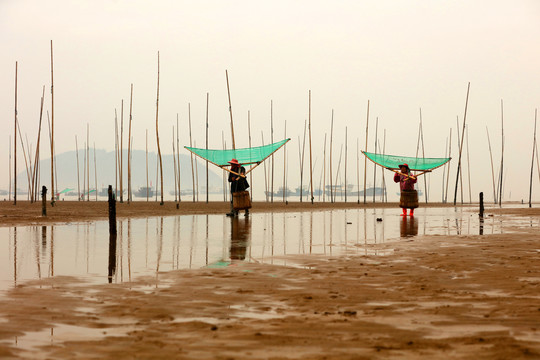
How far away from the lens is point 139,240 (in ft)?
38.1

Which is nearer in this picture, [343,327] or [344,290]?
[343,327]

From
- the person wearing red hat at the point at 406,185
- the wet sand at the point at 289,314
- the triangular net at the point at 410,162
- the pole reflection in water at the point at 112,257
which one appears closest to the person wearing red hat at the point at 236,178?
the triangular net at the point at 410,162

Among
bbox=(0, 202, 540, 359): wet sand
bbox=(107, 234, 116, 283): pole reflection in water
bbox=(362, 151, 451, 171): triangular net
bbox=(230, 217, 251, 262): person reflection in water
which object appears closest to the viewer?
bbox=(0, 202, 540, 359): wet sand

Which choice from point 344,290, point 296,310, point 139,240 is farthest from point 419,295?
point 139,240

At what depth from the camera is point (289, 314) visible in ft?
15.1

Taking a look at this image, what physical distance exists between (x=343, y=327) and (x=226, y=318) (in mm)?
929

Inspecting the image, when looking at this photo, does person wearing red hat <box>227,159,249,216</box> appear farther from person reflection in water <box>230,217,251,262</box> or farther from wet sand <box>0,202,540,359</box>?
wet sand <box>0,202,540,359</box>

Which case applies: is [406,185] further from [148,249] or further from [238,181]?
[148,249]

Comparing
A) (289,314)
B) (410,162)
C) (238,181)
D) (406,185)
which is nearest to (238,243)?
(289,314)

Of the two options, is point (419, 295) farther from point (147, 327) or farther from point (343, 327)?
point (147, 327)

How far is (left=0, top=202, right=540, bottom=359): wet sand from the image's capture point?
11.6 ft

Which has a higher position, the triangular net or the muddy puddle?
the triangular net

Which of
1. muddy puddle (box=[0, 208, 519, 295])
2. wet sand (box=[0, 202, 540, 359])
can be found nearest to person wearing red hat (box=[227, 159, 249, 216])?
muddy puddle (box=[0, 208, 519, 295])

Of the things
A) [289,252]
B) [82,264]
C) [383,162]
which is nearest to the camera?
[82,264]
